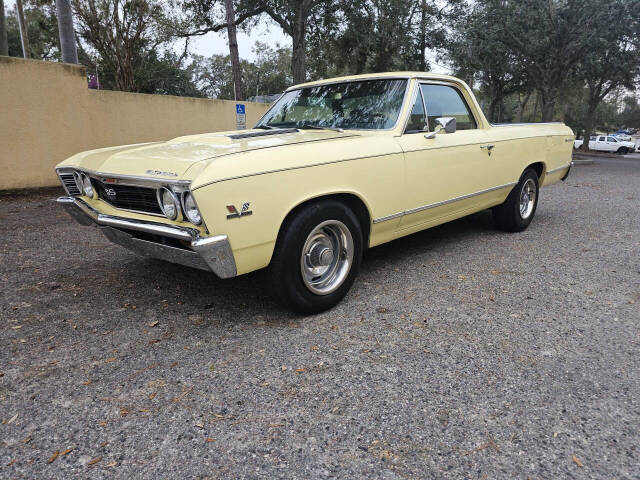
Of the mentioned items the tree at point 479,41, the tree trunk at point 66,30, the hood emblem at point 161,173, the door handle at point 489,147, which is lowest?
the hood emblem at point 161,173

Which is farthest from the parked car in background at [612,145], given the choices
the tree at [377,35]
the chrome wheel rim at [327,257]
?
the chrome wheel rim at [327,257]

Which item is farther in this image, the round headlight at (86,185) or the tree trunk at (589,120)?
the tree trunk at (589,120)

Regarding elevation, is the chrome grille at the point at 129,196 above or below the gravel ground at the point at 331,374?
above

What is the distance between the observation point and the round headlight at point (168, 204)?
2625 mm

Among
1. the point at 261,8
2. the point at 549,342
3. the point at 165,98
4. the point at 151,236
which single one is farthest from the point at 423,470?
the point at 261,8

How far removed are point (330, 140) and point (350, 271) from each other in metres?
0.97

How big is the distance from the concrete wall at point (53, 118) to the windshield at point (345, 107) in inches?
234

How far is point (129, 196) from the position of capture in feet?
9.86

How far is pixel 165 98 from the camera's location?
407 inches

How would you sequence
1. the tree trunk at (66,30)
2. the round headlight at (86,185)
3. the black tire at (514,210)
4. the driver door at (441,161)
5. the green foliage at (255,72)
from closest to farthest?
the round headlight at (86,185) < the driver door at (441,161) < the black tire at (514,210) < the tree trunk at (66,30) < the green foliage at (255,72)

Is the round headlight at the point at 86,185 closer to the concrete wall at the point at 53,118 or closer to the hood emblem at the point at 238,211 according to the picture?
the hood emblem at the point at 238,211

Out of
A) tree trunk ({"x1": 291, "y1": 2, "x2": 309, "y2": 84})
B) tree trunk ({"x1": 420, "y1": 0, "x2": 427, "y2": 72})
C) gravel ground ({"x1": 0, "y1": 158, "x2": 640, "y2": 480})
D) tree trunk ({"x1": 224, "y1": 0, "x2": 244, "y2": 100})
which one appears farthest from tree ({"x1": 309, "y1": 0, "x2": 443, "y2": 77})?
gravel ground ({"x1": 0, "y1": 158, "x2": 640, "y2": 480})

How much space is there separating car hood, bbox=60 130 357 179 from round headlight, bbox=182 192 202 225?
0.12 m

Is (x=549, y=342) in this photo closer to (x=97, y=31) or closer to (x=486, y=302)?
(x=486, y=302)
